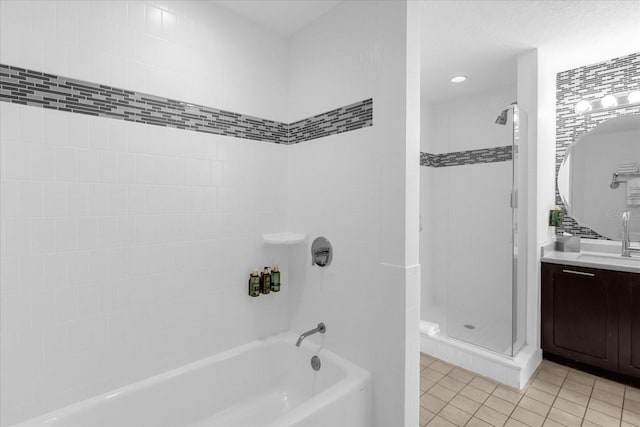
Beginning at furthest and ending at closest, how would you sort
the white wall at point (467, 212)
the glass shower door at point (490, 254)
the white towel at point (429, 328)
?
the white wall at point (467, 212)
the white towel at point (429, 328)
the glass shower door at point (490, 254)

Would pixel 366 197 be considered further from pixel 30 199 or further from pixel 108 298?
pixel 30 199

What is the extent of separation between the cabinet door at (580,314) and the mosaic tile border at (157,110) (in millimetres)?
2072

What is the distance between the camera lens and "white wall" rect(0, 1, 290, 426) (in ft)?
4.31

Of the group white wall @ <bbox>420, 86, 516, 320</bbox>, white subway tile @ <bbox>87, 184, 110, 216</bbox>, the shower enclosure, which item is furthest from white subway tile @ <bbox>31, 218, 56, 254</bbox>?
white wall @ <bbox>420, 86, 516, 320</bbox>

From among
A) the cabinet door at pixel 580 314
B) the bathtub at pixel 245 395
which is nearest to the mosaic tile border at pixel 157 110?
the bathtub at pixel 245 395

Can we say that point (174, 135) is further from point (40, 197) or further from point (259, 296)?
point (259, 296)

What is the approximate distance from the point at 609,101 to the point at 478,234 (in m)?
1.51

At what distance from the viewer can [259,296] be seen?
207 centimetres

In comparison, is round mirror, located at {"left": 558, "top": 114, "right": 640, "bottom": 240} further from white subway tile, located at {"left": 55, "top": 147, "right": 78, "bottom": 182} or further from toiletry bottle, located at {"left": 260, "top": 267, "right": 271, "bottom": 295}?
white subway tile, located at {"left": 55, "top": 147, "right": 78, "bottom": 182}

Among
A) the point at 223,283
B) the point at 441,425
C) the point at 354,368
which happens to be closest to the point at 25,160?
the point at 223,283

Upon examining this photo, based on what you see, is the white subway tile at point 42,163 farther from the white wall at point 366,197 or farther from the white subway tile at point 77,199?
the white wall at point 366,197

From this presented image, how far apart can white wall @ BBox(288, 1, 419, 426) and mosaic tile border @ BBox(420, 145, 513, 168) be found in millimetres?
1747

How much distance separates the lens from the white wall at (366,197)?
5.15 feet

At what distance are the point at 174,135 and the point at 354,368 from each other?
1610 millimetres
